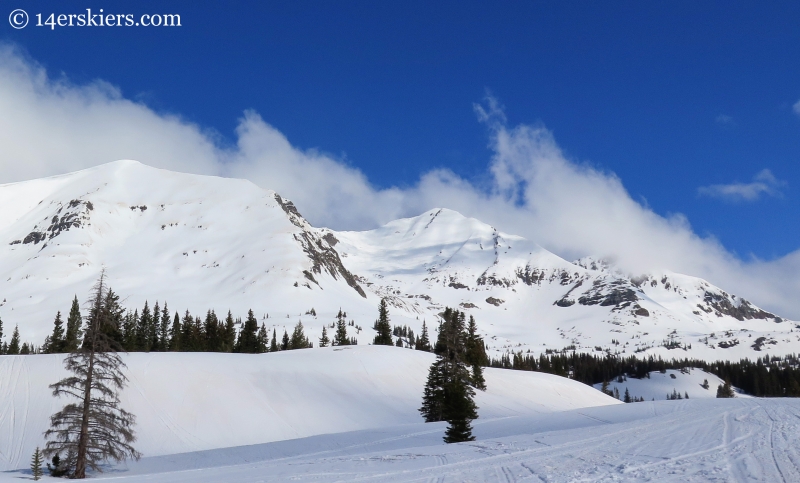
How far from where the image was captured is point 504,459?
20.0 metres

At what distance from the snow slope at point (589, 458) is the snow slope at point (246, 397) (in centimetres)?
1604

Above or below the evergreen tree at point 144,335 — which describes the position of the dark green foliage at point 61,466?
below

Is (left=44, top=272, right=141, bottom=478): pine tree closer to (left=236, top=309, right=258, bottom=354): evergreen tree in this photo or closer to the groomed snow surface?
the groomed snow surface

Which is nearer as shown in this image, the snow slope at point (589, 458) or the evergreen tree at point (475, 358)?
the snow slope at point (589, 458)

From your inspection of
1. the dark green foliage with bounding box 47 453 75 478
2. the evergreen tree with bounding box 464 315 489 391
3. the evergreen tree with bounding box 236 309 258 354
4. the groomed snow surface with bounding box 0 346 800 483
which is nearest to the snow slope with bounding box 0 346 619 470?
the groomed snow surface with bounding box 0 346 800 483

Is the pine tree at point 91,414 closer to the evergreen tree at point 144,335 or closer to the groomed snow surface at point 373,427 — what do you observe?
the groomed snow surface at point 373,427

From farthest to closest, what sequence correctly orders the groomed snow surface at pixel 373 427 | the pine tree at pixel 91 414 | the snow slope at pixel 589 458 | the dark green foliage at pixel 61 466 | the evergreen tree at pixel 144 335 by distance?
1. the evergreen tree at pixel 144 335
2. the pine tree at pixel 91 414
3. the dark green foliage at pixel 61 466
4. the groomed snow surface at pixel 373 427
5. the snow slope at pixel 589 458

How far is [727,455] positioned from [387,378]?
62300 millimetres

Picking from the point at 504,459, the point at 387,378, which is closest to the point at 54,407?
the point at 387,378

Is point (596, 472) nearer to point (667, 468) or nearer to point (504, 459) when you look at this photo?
point (667, 468)

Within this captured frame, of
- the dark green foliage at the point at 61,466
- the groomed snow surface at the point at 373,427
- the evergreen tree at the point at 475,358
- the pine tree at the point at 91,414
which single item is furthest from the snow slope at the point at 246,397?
the pine tree at the point at 91,414

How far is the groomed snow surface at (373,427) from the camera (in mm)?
18297

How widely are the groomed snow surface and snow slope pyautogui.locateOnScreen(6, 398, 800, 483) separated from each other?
0.24 ft

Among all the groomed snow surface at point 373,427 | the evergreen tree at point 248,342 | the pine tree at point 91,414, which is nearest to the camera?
the groomed snow surface at point 373,427
